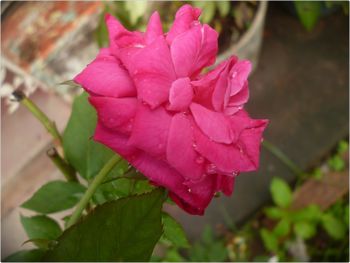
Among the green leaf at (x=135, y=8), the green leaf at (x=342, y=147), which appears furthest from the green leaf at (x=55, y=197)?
the green leaf at (x=342, y=147)

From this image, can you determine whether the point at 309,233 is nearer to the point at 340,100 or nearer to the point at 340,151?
the point at 340,151

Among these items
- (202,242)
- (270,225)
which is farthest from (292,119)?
(202,242)

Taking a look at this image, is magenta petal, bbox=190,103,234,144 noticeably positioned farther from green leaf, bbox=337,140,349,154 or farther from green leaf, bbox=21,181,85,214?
green leaf, bbox=337,140,349,154

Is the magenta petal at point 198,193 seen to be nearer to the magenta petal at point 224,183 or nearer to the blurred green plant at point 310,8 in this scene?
the magenta petal at point 224,183

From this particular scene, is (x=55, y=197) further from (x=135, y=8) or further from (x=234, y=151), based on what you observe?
(x=135, y=8)

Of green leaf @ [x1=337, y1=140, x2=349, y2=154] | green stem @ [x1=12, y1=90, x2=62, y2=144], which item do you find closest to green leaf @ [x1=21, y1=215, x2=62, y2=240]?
green stem @ [x1=12, y1=90, x2=62, y2=144]

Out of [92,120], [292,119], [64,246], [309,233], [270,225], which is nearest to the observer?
[64,246]

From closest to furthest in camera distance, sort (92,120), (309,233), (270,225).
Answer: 1. (92,120)
2. (309,233)
3. (270,225)
